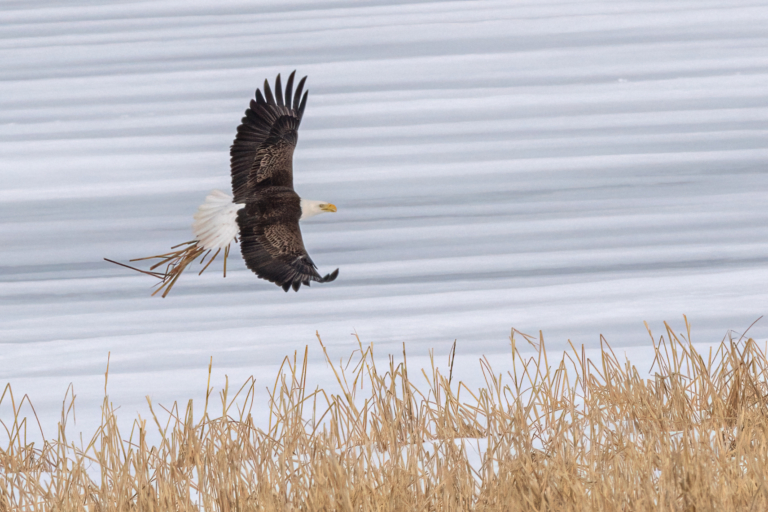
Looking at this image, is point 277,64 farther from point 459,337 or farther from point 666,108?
point 459,337

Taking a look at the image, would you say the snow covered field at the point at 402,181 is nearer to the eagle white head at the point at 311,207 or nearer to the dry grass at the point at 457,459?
the eagle white head at the point at 311,207

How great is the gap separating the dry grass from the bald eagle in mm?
963

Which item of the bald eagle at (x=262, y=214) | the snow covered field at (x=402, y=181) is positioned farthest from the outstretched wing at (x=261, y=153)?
the snow covered field at (x=402, y=181)

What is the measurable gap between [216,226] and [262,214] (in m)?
0.22

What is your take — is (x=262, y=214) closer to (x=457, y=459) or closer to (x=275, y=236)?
(x=275, y=236)

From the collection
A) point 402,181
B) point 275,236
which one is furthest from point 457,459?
point 402,181

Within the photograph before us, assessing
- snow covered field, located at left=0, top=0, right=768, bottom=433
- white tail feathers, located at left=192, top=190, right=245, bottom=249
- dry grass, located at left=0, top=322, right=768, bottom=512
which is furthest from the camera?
snow covered field, located at left=0, top=0, right=768, bottom=433

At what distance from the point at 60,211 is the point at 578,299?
202 inches

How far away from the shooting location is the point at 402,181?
9.47 meters

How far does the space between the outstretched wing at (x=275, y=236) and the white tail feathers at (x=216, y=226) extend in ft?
0.15

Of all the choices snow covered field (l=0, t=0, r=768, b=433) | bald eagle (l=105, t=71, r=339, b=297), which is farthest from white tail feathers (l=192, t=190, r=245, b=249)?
snow covered field (l=0, t=0, r=768, b=433)

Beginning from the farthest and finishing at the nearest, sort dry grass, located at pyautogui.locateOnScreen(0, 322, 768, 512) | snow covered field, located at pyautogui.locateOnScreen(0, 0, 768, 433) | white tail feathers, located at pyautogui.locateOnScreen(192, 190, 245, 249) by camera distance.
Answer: snow covered field, located at pyautogui.locateOnScreen(0, 0, 768, 433)
white tail feathers, located at pyautogui.locateOnScreen(192, 190, 245, 249)
dry grass, located at pyautogui.locateOnScreen(0, 322, 768, 512)

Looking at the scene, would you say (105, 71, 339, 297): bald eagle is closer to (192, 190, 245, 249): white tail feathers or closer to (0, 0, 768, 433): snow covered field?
Answer: (192, 190, 245, 249): white tail feathers

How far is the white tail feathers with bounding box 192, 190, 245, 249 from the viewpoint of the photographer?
4.62 meters
